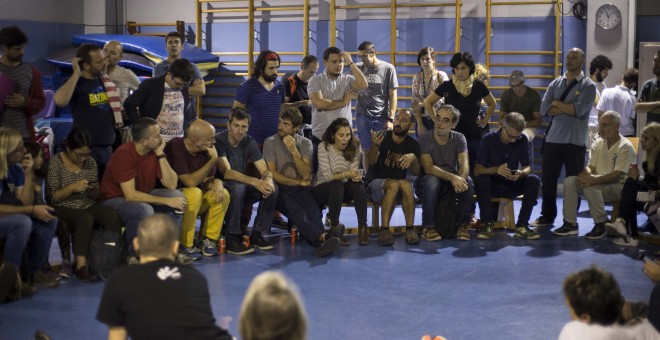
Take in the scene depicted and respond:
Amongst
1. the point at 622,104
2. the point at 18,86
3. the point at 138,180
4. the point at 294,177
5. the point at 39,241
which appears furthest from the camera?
the point at 622,104

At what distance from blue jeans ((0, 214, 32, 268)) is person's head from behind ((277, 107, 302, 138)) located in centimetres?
236

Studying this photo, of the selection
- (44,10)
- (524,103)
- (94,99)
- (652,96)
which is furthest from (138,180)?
(44,10)

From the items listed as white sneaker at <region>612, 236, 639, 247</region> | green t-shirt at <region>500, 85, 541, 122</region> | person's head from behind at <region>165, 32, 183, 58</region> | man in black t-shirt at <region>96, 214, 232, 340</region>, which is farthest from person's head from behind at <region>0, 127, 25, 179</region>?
green t-shirt at <region>500, 85, 541, 122</region>

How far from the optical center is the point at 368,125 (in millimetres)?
8383

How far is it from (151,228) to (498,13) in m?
8.39

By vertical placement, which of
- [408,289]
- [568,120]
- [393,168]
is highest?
[568,120]

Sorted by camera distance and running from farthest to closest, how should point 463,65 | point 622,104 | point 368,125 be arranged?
point 622,104 < point 368,125 < point 463,65

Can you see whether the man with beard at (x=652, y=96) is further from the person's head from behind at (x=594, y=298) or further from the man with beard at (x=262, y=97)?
the person's head from behind at (x=594, y=298)

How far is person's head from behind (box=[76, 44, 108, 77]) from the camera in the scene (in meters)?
6.18

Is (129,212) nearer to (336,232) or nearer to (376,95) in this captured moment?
(336,232)

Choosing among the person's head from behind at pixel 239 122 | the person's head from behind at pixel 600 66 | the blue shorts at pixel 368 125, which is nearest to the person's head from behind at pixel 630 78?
the person's head from behind at pixel 600 66

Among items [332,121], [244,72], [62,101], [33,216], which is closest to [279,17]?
[244,72]

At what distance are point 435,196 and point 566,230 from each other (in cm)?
124

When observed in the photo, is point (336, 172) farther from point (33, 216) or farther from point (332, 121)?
point (33, 216)
